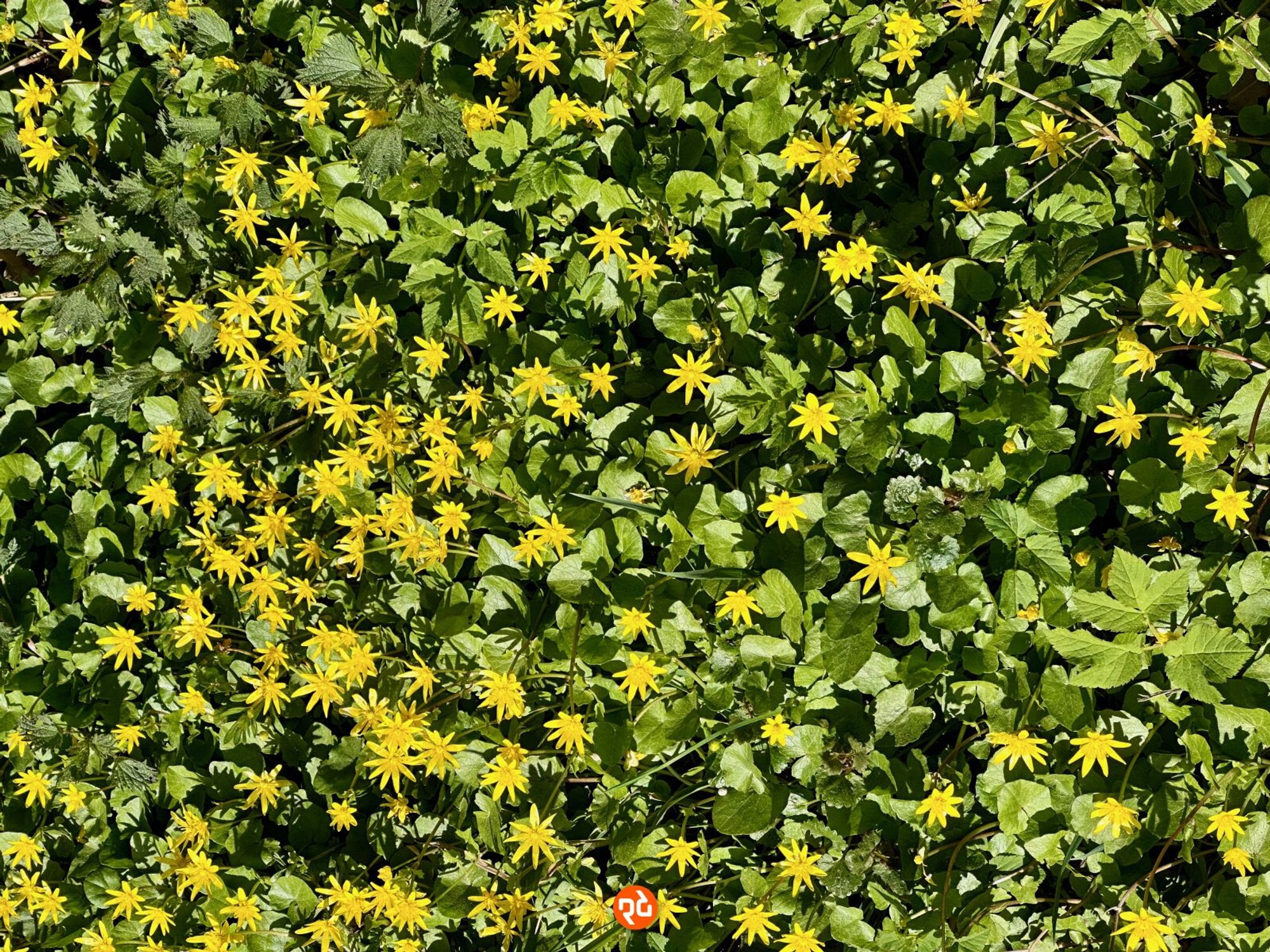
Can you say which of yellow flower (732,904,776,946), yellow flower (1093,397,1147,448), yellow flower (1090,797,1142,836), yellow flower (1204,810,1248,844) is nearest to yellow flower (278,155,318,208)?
yellow flower (1093,397,1147,448)

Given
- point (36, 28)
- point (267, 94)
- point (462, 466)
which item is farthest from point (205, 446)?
point (36, 28)

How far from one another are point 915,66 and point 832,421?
3.26 ft

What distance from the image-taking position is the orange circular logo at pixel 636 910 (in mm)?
2312

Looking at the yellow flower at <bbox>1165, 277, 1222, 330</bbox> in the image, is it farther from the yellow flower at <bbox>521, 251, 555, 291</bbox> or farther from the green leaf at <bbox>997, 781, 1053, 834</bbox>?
the yellow flower at <bbox>521, 251, 555, 291</bbox>

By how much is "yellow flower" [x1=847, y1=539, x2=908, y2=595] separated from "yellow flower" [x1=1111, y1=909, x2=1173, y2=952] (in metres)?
0.91

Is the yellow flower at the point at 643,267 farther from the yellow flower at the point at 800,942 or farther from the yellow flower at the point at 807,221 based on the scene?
the yellow flower at the point at 800,942

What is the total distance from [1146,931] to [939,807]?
0.49 metres

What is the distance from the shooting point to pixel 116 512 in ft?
9.11

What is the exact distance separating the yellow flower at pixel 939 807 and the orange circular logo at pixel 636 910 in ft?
2.38

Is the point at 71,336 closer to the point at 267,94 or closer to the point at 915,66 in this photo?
the point at 267,94

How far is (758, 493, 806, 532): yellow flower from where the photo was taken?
2047mm

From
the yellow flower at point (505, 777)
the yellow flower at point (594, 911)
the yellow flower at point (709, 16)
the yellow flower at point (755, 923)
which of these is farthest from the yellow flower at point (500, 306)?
the yellow flower at point (755, 923)

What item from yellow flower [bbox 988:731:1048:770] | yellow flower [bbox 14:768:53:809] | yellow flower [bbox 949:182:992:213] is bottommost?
yellow flower [bbox 14:768:53:809]

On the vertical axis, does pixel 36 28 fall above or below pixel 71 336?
above
